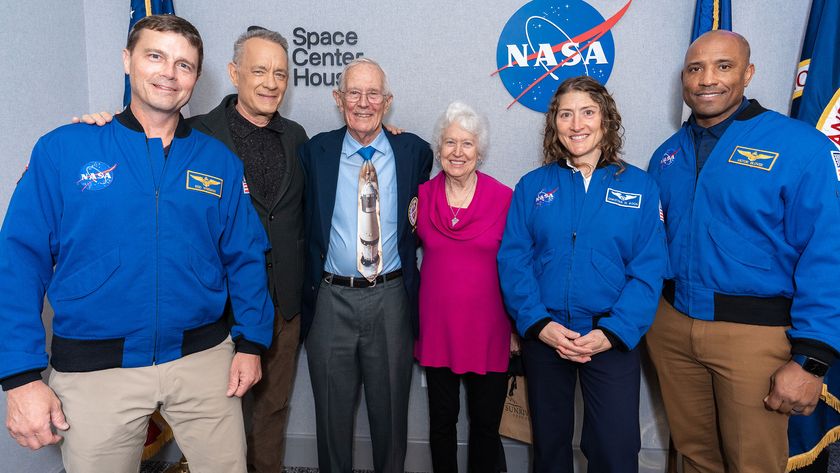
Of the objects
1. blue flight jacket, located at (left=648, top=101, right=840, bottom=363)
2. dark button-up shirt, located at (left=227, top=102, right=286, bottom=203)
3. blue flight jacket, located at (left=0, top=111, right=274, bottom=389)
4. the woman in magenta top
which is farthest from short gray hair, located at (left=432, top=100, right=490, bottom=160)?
blue flight jacket, located at (left=0, top=111, right=274, bottom=389)

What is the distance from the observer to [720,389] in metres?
1.92

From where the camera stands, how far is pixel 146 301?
1.52 metres

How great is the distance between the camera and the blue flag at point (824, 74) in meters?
2.26

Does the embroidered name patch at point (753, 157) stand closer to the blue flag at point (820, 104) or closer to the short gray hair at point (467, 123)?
the blue flag at point (820, 104)

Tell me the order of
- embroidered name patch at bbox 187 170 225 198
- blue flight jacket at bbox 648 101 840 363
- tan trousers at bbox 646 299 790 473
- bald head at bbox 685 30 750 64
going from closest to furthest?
embroidered name patch at bbox 187 170 225 198, blue flight jacket at bbox 648 101 840 363, tan trousers at bbox 646 299 790 473, bald head at bbox 685 30 750 64

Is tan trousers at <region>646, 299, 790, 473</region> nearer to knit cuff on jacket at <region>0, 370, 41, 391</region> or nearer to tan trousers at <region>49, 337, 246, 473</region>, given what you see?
tan trousers at <region>49, 337, 246, 473</region>

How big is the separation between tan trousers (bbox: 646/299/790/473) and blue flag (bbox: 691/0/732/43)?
1.31 m

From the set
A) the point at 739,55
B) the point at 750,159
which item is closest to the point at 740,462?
the point at 750,159

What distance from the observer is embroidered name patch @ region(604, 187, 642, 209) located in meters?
1.91

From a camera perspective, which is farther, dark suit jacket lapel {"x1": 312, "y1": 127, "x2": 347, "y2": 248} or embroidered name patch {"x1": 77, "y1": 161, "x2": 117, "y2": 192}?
dark suit jacket lapel {"x1": 312, "y1": 127, "x2": 347, "y2": 248}

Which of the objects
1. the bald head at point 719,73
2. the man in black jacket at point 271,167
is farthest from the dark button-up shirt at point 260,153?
the bald head at point 719,73

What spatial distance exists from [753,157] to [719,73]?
340 millimetres

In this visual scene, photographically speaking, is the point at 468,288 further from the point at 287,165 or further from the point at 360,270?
the point at 287,165

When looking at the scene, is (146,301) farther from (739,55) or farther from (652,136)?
(652,136)
